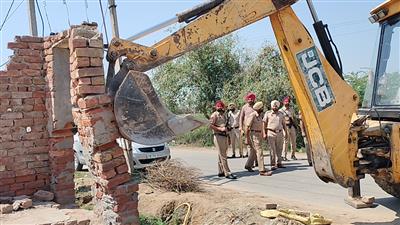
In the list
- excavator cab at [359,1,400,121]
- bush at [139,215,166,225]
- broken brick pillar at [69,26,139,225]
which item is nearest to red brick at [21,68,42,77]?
broken brick pillar at [69,26,139,225]

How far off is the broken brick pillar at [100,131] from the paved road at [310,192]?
9.47ft

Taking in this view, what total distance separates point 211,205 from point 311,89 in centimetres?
233

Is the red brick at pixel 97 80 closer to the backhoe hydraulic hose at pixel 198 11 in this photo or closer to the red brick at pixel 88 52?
the red brick at pixel 88 52

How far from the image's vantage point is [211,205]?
21.1 ft

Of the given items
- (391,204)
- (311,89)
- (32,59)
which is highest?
(32,59)

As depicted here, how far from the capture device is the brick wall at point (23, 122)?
6863 millimetres

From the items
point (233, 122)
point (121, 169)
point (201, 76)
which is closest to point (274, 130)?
point (233, 122)

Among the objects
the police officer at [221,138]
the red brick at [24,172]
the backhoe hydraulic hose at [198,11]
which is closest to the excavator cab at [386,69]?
the backhoe hydraulic hose at [198,11]

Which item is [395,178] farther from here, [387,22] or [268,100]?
[268,100]

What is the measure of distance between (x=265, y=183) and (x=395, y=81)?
459cm

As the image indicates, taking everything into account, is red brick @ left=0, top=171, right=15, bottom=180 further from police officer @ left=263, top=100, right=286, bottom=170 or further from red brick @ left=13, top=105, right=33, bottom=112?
police officer @ left=263, top=100, right=286, bottom=170

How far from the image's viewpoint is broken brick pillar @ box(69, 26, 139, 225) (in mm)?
4805

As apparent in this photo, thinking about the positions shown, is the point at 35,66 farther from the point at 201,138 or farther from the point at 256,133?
the point at 201,138

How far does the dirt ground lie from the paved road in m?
0.85
